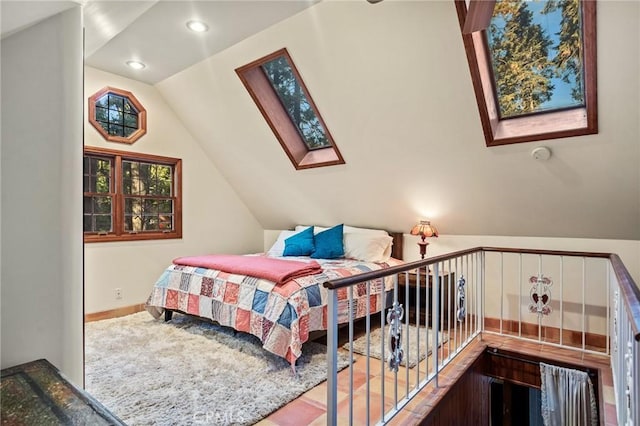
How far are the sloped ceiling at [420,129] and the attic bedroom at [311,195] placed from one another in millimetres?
17

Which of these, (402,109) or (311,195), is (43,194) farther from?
(311,195)

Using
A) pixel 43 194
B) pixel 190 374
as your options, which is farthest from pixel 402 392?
pixel 43 194

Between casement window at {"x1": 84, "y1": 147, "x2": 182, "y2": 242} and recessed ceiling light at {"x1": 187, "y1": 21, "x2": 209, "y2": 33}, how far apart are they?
1.77 metres

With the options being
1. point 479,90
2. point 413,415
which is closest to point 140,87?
point 479,90

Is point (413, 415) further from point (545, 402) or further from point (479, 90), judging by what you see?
point (479, 90)

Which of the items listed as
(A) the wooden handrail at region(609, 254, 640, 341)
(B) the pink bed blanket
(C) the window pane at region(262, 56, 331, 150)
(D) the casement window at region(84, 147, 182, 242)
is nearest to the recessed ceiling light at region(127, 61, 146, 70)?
(D) the casement window at region(84, 147, 182, 242)

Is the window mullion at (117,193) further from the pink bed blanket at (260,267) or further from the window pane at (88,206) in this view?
the pink bed blanket at (260,267)

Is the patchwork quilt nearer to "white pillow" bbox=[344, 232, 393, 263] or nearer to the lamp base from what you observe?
"white pillow" bbox=[344, 232, 393, 263]

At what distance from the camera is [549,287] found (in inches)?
138

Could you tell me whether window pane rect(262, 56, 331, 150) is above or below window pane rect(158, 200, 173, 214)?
above

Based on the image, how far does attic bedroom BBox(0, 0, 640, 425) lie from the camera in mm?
1385

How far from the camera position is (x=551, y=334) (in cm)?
349

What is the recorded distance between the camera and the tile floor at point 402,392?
6.78 ft

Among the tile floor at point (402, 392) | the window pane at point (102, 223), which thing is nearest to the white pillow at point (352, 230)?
the tile floor at point (402, 392)
